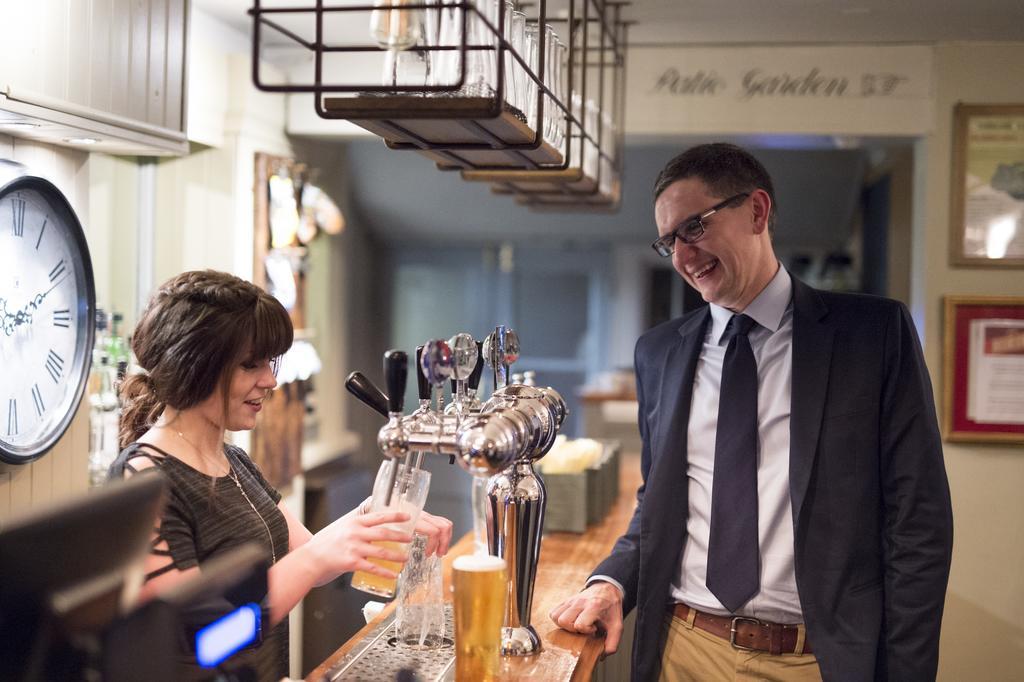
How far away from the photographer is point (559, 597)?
87.6 inches

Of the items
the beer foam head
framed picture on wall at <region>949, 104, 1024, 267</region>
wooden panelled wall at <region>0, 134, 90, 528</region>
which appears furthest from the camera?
framed picture on wall at <region>949, 104, 1024, 267</region>

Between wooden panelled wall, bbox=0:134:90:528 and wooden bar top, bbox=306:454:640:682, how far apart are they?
1024mm

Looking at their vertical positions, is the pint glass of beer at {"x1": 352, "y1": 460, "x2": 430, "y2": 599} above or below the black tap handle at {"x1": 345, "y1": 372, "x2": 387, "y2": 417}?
below

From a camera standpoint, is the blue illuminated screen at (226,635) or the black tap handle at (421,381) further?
the black tap handle at (421,381)

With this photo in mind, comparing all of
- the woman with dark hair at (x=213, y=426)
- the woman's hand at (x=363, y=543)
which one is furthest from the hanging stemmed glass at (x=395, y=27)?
the woman's hand at (x=363, y=543)

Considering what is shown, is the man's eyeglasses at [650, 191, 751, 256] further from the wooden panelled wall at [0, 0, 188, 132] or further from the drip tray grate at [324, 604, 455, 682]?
the wooden panelled wall at [0, 0, 188, 132]

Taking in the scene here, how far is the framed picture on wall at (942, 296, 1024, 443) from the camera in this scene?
3662 mm

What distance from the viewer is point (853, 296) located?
1.85m

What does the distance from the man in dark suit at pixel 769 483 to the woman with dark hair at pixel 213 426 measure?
481mm

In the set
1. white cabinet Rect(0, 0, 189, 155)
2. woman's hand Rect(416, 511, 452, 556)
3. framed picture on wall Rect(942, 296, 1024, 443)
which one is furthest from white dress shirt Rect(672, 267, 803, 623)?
framed picture on wall Rect(942, 296, 1024, 443)

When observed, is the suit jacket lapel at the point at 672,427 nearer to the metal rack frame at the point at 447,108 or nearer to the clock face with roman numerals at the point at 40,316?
the metal rack frame at the point at 447,108

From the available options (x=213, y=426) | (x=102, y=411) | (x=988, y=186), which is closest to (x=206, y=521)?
(x=213, y=426)

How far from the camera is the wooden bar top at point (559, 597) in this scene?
162cm

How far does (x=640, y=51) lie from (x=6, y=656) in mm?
3473
